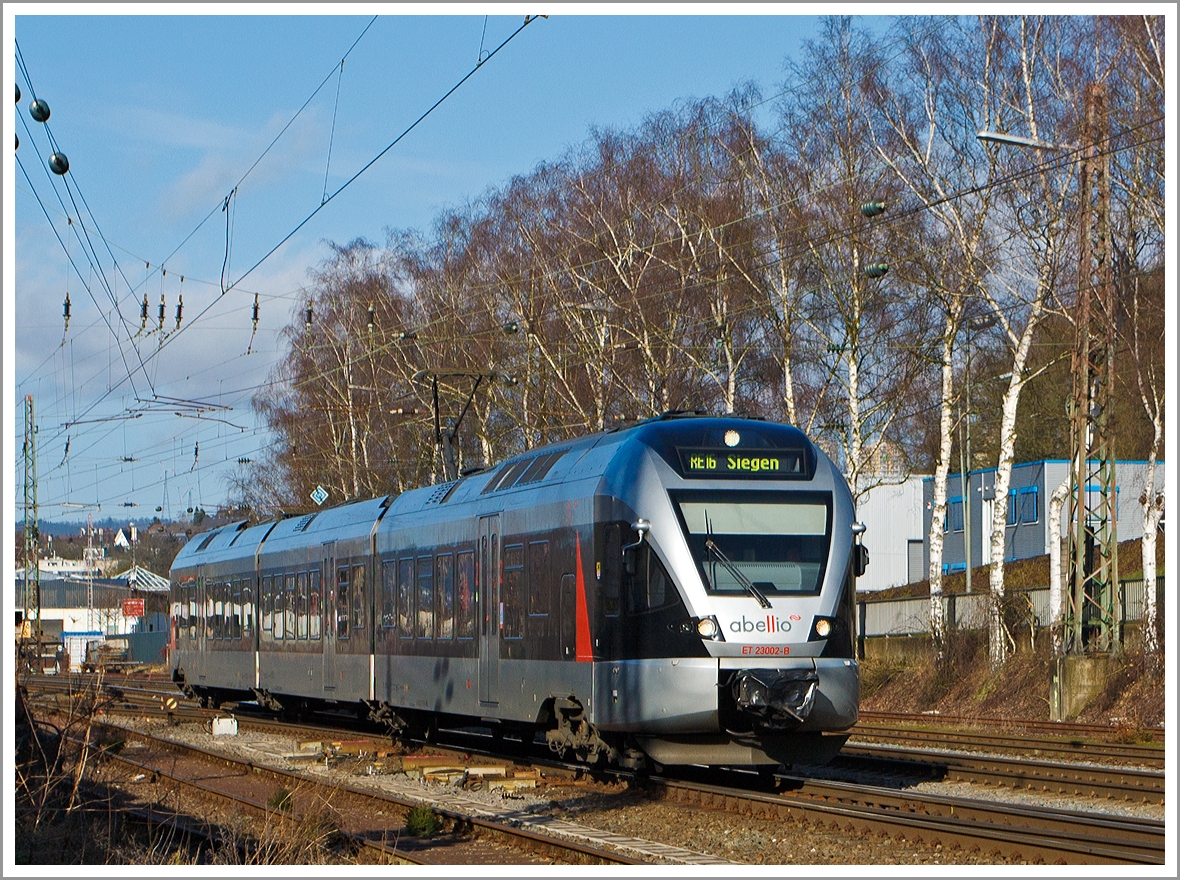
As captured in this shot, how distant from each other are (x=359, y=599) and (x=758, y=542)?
927 cm

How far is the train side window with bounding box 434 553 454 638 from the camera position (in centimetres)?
1778

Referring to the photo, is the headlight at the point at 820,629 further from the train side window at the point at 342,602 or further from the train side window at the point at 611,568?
the train side window at the point at 342,602

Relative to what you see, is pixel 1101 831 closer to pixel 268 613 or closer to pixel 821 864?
pixel 821 864

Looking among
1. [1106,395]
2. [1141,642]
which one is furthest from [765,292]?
[1141,642]

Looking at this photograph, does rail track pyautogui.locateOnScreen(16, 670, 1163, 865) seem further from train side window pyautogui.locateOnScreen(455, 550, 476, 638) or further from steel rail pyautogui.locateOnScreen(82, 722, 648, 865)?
train side window pyautogui.locateOnScreen(455, 550, 476, 638)

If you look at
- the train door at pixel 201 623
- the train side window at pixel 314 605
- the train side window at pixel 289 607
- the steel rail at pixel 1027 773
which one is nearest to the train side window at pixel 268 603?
the train side window at pixel 289 607

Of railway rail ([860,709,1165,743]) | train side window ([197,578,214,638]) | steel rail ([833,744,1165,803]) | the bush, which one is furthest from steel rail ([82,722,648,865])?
train side window ([197,578,214,638])

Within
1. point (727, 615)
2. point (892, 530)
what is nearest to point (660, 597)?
point (727, 615)

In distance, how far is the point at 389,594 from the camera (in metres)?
20.1

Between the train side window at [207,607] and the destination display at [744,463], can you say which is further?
the train side window at [207,607]

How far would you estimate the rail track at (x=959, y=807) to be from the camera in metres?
10.1

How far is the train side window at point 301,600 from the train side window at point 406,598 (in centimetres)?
448

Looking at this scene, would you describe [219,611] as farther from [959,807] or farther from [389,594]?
[959,807]

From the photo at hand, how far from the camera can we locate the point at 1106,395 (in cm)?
2244
